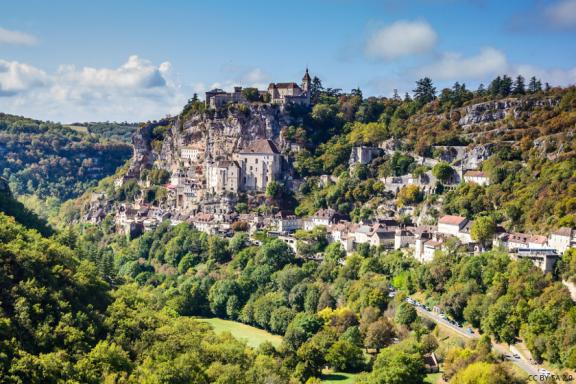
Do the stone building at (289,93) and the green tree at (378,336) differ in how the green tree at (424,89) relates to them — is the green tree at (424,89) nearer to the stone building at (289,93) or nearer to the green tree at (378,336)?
the stone building at (289,93)

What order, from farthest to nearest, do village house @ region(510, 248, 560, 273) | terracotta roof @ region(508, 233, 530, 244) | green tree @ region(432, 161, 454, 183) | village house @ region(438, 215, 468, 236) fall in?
green tree @ region(432, 161, 454, 183)
village house @ region(438, 215, 468, 236)
terracotta roof @ region(508, 233, 530, 244)
village house @ region(510, 248, 560, 273)

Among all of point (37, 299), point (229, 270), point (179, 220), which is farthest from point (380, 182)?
point (37, 299)

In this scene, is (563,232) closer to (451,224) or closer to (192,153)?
(451,224)

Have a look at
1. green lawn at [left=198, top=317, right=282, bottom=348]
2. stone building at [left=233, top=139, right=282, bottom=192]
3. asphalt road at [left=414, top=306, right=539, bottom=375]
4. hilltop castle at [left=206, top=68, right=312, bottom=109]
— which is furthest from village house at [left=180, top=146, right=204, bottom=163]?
asphalt road at [left=414, top=306, right=539, bottom=375]

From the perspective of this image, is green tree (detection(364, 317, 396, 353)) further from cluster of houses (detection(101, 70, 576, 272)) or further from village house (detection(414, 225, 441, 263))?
village house (detection(414, 225, 441, 263))

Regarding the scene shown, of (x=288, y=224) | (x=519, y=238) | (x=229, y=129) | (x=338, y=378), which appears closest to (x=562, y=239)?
(x=519, y=238)

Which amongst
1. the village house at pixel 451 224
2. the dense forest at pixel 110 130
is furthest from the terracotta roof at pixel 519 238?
the dense forest at pixel 110 130
